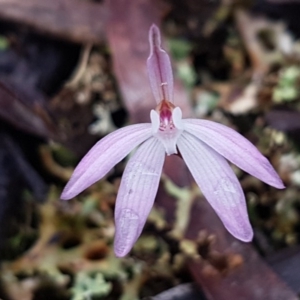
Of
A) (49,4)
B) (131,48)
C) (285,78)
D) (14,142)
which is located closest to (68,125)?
(14,142)

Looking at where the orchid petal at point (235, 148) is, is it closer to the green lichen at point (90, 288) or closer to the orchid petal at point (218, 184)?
the orchid petal at point (218, 184)

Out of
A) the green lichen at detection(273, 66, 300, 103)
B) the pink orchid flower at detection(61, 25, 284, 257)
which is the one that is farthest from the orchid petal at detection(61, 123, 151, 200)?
the green lichen at detection(273, 66, 300, 103)

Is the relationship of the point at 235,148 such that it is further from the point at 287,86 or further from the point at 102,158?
the point at 287,86

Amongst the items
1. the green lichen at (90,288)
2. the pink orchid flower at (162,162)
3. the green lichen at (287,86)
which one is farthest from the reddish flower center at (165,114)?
the green lichen at (287,86)

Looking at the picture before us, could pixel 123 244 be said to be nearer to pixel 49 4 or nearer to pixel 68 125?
pixel 68 125

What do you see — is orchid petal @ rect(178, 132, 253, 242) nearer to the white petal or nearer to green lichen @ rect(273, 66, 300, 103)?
the white petal
